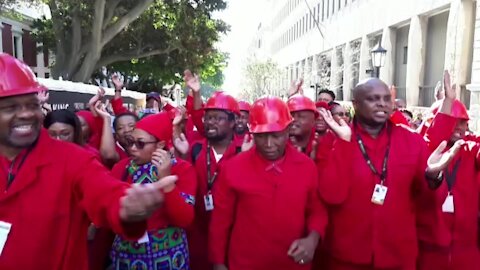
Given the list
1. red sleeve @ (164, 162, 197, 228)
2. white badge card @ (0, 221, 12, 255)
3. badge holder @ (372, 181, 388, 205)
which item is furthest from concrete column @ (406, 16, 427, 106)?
white badge card @ (0, 221, 12, 255)

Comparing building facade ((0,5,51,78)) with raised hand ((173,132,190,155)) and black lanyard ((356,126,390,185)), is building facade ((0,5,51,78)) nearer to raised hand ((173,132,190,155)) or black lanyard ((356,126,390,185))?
raised hand ((173,132,190,155))

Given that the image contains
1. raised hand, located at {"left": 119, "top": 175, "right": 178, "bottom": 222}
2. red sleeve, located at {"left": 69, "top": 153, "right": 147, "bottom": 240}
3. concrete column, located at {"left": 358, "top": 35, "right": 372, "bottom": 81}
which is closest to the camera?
raised hand, located at {"left": 119, "top": 175, "right": 178, "bottom": 222}

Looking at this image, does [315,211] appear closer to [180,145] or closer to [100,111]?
[180,145]

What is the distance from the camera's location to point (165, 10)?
19.9m

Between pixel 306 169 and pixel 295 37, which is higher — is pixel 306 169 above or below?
below

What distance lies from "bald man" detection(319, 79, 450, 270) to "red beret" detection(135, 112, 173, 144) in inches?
42.6

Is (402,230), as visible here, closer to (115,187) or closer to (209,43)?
(115,187)

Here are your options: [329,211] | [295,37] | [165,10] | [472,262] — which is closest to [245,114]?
[329,211]

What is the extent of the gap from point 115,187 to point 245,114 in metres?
3.88

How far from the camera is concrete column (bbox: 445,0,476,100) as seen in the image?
15.6 metres

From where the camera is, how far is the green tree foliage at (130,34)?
16078mm

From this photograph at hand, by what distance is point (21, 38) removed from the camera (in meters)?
26.4

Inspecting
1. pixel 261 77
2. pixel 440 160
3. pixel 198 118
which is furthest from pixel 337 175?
pixel 261 77

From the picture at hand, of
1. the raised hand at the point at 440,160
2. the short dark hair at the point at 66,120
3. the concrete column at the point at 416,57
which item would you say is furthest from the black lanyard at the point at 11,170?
the concrete column at the point at 416,57
